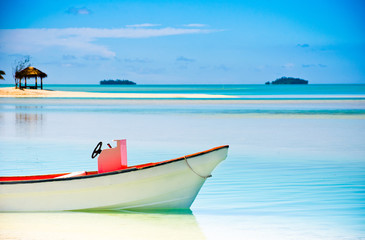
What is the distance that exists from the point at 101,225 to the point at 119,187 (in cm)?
72

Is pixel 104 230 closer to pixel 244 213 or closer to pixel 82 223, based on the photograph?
pixel 82 223

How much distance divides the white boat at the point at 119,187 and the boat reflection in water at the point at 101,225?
0.16 meters

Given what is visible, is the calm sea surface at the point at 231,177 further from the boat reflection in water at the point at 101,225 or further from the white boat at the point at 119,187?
the white boat at the point at 119,187

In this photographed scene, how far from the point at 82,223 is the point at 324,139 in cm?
1522

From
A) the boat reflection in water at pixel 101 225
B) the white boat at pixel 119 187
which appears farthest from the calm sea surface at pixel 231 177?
the white boat at pixel 119 187

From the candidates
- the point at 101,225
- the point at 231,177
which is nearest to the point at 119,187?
the point at 101,225

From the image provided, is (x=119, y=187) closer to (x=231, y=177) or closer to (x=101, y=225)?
(x=101, y=225)

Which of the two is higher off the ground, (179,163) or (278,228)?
(179,163)

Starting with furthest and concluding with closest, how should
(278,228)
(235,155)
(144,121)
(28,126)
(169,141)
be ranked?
1. (144,121)
2. (28,126)
3. (169,141)
4. (235,155)
5. (278,228)

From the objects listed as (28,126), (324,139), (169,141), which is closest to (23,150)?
(169,141)

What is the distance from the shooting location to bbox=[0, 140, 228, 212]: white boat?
30.6 ft

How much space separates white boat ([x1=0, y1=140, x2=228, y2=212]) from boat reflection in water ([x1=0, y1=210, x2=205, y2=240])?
16cm

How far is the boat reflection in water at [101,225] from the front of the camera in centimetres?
855

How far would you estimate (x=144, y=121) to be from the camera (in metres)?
31.5
